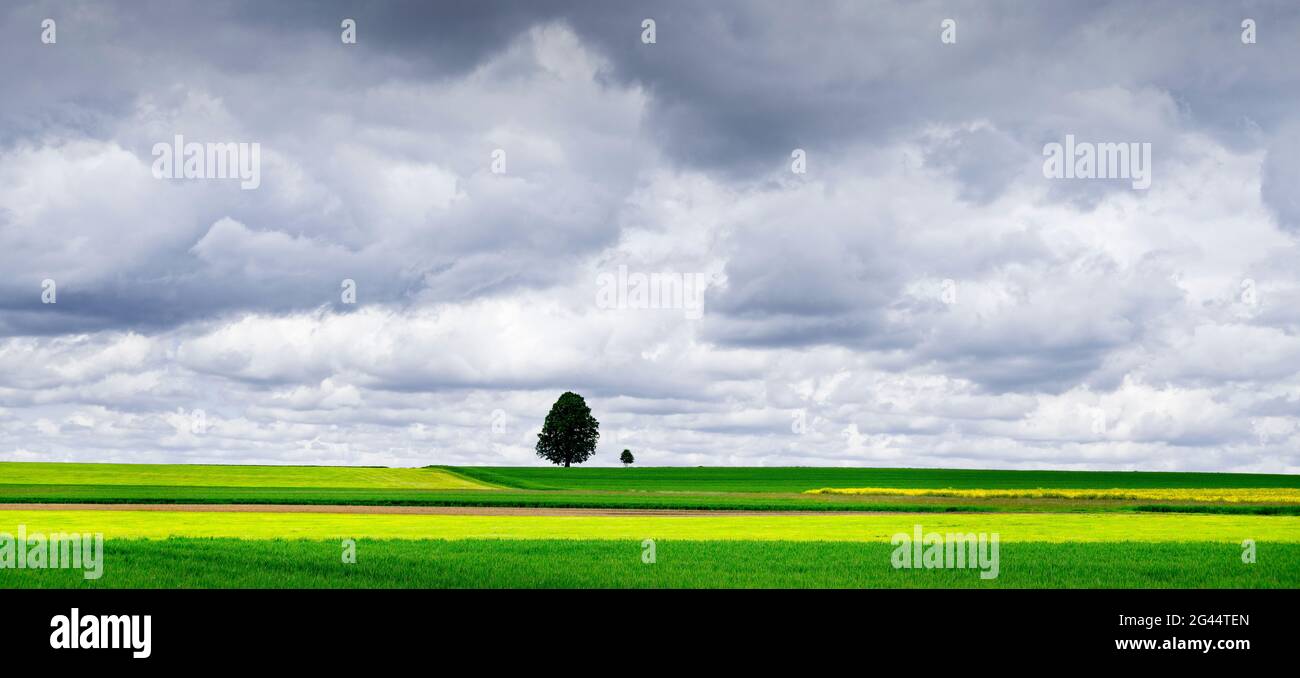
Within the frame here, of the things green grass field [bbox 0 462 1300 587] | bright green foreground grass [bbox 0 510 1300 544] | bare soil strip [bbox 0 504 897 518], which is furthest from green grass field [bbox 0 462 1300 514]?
bright green foreground grass [bbox 0 510 1300 544]

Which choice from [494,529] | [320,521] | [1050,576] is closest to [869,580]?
[1050,576]

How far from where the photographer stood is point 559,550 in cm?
2977

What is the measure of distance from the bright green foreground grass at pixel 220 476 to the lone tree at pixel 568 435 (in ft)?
68.8

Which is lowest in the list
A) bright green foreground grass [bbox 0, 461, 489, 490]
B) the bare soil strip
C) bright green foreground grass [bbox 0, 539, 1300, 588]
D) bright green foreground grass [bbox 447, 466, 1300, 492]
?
bright green foreground grass [bbox 447, 466, 1300, 492]

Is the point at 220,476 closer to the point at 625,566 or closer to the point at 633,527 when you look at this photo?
the point at 633,527

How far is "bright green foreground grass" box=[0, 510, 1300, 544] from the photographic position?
1496 inches

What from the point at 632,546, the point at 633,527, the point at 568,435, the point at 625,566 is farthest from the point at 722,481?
the point at 625,566

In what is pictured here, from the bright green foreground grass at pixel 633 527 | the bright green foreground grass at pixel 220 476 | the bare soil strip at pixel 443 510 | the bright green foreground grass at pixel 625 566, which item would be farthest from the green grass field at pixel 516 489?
the bright green foreground grass at pixel 625 566

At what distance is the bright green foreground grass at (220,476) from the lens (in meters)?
108

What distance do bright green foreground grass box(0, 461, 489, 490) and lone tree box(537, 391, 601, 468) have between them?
68.8 feet

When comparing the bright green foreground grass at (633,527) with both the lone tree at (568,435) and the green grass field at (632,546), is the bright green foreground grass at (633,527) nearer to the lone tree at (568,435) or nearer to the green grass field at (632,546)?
the green grass field at (632,546)

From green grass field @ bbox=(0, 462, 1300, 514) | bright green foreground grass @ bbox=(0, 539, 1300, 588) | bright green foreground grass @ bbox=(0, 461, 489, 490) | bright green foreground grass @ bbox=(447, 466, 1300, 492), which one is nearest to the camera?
bright green foreground grass @ bbox=(0, 539, 1300, 588)

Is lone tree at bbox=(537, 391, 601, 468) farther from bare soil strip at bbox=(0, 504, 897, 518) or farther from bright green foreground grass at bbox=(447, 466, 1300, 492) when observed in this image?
bare soil strip at bbox=(0, 504, 897, 518)
